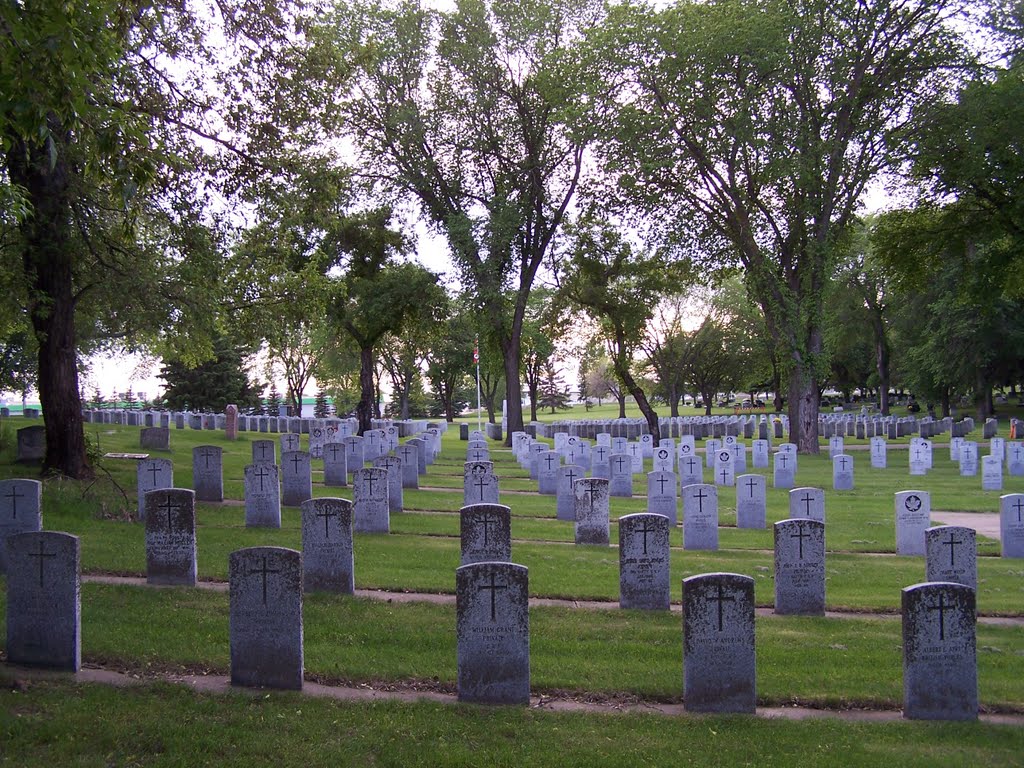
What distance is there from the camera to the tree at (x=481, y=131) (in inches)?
1326

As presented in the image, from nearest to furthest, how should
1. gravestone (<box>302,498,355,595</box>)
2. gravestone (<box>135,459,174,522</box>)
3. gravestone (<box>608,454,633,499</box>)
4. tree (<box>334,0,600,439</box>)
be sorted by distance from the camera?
gravestone (<box>302,498,355,595</box>)
gravestone (<box>135,459,174,522</box>)
gravestone (<box>608,454,633,499</box>)
tree (<box>334,0,600,439</box>)

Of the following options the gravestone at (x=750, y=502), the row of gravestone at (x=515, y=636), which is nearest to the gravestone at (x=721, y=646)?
the row of gravestone at (x=515, y=636)

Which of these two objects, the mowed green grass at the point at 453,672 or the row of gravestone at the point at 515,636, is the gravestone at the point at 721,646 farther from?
the mowed green grass at the point at 453,672

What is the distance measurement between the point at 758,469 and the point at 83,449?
18448 mm

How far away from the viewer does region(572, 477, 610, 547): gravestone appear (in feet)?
41.9

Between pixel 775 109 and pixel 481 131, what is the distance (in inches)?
493

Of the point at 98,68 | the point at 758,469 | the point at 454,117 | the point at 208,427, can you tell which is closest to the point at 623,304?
the point at 454,117

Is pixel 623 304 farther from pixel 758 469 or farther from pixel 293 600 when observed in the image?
pixel 293 600

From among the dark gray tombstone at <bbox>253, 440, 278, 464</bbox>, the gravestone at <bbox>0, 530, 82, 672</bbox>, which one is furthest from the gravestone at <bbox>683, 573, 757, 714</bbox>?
the dark gray tombstone at <bbox>253, 440, 278, 464</bbox>

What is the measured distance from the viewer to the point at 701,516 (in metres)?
12.4

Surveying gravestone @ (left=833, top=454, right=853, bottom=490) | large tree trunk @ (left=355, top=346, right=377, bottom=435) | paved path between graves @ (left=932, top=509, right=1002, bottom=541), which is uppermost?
large tree trunk @ (left=355, top=346, right=377, bottom=435)

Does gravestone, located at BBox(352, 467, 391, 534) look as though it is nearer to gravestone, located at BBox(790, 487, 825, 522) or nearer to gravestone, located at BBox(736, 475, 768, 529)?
gravestone, located at BBox(736, 475, 768, 529)

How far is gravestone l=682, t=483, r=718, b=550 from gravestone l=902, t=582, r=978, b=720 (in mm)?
6092

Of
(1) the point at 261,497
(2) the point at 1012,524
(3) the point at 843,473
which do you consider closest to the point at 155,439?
(1) the point at 261,497
